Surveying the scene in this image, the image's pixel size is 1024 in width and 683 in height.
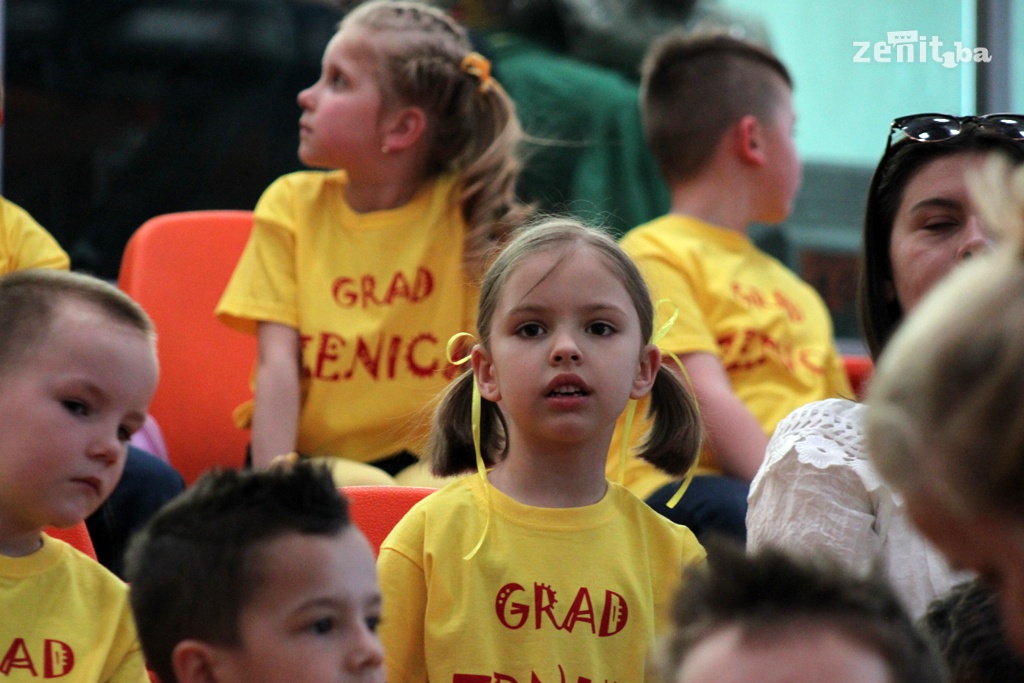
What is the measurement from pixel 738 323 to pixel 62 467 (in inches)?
53.4

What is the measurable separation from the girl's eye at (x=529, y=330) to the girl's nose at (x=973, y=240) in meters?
0.52

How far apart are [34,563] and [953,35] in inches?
107

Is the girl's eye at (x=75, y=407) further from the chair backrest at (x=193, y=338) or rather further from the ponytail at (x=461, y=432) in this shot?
the chair backrest at (x=193, y=338)

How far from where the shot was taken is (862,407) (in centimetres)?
170

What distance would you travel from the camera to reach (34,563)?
1.56m

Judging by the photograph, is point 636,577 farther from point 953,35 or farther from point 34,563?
point 953,35

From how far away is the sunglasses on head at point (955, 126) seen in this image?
1.74 metres

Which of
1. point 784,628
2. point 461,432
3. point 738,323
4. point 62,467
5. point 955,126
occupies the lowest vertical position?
point 738,323

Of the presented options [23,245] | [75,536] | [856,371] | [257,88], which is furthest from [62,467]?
[257,88]

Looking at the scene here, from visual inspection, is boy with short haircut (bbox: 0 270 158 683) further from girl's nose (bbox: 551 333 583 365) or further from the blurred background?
the blurred background

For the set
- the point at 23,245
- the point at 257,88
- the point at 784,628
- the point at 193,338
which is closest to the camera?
the point at 784,628

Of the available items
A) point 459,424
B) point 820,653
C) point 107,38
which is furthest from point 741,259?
point 820,653

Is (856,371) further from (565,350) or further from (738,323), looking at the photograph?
(565,350)

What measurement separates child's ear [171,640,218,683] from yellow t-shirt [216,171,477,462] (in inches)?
41.9
